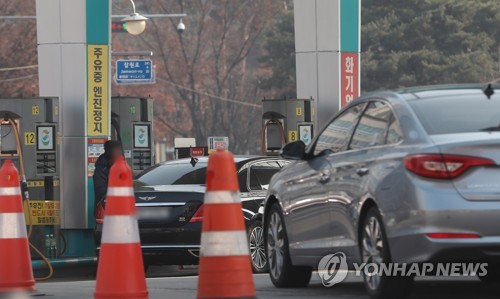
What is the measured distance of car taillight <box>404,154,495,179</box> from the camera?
8805 millimetres

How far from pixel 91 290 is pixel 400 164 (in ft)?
13.3

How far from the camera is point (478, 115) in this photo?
31.4ft

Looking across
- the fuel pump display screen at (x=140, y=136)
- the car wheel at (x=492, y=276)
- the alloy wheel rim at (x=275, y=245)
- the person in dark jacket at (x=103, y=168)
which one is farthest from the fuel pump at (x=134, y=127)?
the car wheel at (x=492, y=276)

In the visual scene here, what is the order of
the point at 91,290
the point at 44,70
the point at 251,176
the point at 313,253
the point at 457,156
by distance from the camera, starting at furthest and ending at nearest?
the point at 44,70 < the point at 251,176 < the point at 91,290 < the point at 313,253 < the point at 457,156

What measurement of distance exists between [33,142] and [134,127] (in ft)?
7.54

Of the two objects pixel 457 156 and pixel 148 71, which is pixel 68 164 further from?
pixel 148 71

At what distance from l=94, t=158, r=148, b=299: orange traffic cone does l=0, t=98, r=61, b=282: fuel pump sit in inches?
389

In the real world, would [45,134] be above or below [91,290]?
above

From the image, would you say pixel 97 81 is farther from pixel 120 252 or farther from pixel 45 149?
pixel 120 252

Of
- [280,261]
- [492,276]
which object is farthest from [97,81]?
[492,276]

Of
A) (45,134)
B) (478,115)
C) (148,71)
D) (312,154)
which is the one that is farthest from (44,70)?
(148,71)

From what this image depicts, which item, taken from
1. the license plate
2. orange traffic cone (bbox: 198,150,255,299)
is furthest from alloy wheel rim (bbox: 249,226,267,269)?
orange traffic cone (bbox: 198,150,255,299)

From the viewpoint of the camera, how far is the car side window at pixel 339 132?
10500mm

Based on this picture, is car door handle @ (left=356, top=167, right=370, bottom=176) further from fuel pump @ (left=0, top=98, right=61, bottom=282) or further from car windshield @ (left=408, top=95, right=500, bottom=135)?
fuel pump @ (left=0, top=98, right=61, bottom=282)
